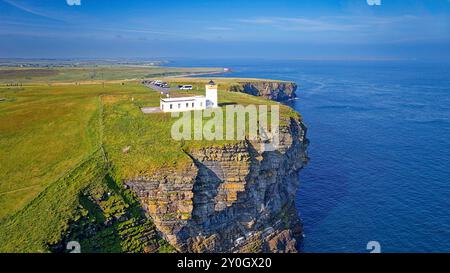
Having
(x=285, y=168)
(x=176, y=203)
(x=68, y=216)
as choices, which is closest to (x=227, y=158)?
(x=176, y=203)

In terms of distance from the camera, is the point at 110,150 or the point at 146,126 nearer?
the point at 110,150

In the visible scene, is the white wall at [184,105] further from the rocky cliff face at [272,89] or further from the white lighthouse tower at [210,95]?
the rocky cliff face at [272,89]

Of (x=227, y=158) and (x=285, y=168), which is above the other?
(x=227, y=158)

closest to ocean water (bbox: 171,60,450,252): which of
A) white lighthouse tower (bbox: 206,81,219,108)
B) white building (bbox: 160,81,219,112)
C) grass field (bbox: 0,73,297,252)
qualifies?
grass field (bbox: 0,73,297,252)

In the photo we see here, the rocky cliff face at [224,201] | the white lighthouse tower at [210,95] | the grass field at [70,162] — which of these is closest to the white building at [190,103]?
the white lighthouse tower at [210,95]

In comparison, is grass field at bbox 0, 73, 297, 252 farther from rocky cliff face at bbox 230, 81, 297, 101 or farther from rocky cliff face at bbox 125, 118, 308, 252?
rocky cliff face at bbox 230, 81, 297, 101
